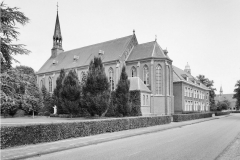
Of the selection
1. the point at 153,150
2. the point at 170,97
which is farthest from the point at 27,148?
the point at 170,97

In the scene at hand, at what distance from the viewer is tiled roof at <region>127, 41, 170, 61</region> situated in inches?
1730

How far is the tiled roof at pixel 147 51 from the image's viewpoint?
144 ft

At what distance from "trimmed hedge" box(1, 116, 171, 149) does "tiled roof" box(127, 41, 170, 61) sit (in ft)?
82.7

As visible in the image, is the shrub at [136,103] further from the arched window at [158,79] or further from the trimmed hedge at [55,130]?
the trimmed hedge at [55,130]

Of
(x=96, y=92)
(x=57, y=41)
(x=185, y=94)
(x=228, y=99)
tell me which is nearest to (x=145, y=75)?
(x=185, y=94)

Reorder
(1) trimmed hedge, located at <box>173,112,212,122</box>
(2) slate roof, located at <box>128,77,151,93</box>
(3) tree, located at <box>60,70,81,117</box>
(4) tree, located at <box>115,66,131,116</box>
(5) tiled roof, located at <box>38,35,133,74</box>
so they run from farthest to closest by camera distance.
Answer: (5) tiled roof, located at <box>38,35,133,74</box> → (2) slate roof, located at <box>128,77,151,93</box> → (3) tree, located at <box>60,70,81,117</box> → (1) trimmed hedge, located at <box>173,112,212,122</box> → (4) tree, located at <box>115,66,131,116</box>

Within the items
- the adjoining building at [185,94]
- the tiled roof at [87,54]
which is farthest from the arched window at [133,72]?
the adjoining building at [185,94]

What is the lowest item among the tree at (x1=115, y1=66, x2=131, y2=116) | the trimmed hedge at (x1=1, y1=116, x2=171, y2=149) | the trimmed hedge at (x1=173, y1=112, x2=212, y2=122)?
the trimmed hedge at (x1=173, y1=112, x2=212, y2=122)

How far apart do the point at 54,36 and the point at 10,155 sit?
5712cm

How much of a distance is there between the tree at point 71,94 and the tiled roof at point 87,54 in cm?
1295

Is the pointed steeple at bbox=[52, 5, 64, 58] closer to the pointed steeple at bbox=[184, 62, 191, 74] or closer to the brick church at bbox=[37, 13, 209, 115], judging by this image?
the brick church at bbox=[37, 13, 209, 115]

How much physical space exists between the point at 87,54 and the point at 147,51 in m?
16.4

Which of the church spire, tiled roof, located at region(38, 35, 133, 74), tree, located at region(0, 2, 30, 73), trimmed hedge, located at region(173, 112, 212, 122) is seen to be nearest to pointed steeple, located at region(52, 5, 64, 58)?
the church spire

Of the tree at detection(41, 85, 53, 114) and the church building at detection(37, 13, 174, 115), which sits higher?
the church building at detection(37, 13, 174, 115)
